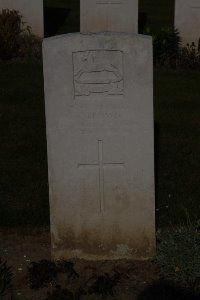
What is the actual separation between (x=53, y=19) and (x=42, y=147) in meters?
8.55

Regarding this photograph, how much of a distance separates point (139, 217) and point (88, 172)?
1.66 feet

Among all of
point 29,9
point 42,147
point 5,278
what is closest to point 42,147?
point 42,147

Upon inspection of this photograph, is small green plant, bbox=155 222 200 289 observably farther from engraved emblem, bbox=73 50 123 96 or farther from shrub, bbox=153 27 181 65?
shrub, bbox=153 27 181 65

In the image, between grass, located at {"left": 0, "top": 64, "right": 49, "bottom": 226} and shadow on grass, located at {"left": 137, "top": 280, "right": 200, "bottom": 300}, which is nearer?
shadow on grass, located at {"left": 137, "top": 280, "right": 200, "bottom": 300}

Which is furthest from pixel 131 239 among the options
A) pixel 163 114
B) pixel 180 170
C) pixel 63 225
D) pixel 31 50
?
pixel 31 50

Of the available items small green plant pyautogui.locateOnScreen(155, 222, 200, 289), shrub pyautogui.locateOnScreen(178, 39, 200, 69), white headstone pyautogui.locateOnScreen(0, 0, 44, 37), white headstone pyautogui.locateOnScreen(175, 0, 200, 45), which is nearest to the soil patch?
small green plant pyautogui.locateOnScreen(155, 222, 200, 289)

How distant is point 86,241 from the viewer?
523 centimetres

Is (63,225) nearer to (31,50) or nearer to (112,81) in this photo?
(112,81)

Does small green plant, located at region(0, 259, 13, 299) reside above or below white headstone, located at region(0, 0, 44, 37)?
below

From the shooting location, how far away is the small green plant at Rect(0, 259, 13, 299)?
4.73 m

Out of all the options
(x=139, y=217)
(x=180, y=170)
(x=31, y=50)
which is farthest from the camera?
(x=31, y=50)

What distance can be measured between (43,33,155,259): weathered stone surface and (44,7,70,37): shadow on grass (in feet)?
31.4

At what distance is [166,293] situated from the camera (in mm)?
4898

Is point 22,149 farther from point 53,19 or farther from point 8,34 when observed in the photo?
point 53,19
